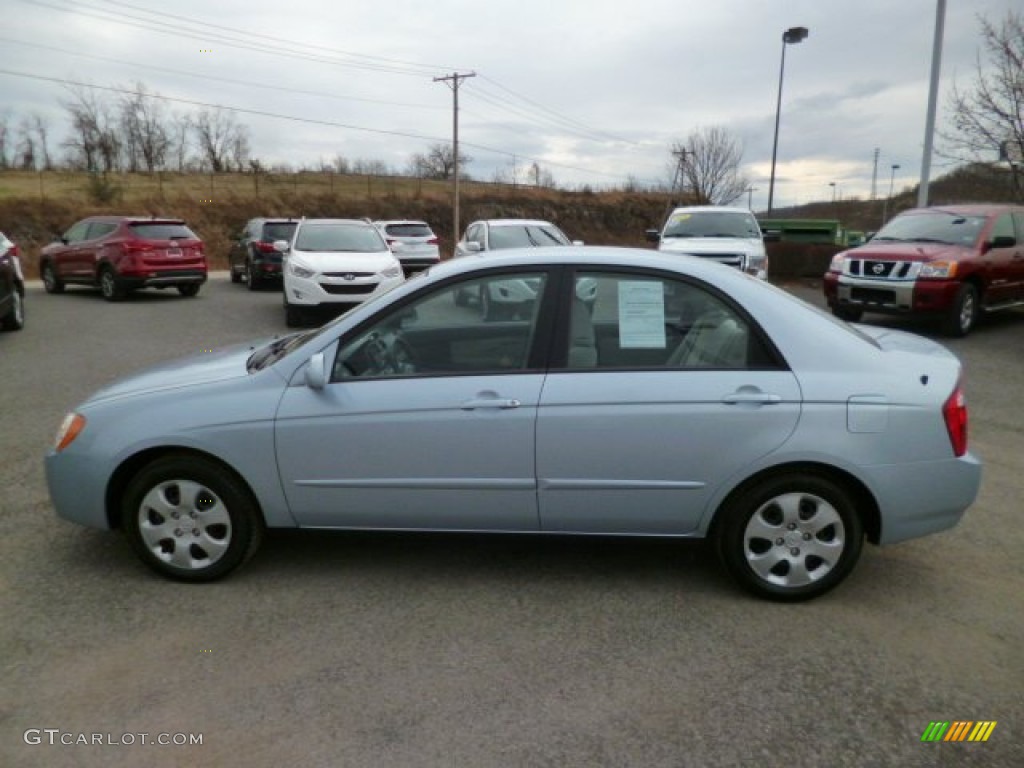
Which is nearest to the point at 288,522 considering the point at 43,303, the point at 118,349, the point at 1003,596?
the point at 1003,596

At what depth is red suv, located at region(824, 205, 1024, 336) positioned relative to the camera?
35.7ft

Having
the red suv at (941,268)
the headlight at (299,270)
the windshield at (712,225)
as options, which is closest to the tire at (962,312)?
the red suv at (941,268)

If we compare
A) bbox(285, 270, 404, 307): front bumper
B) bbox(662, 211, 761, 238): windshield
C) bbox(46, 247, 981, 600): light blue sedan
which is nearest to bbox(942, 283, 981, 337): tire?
bbox(662, 211, 761, 238): windshield

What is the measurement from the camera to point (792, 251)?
21312 mm

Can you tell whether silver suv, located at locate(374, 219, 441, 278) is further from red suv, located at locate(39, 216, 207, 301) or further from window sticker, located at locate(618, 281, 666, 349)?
window sticker, located at locate(618, 281, 666, 349)

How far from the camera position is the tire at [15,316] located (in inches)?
466

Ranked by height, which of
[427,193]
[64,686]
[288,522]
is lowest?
[64,686]

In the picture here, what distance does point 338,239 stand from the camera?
13383 mm

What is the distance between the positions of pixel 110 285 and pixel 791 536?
16.6m

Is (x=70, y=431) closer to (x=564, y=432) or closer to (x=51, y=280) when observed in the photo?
(x=564, y=432)

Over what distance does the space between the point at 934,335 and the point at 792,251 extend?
10.1 m

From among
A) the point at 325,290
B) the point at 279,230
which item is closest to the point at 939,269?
the point at 325,290

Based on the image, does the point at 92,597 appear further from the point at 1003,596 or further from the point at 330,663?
the point at 1003,596

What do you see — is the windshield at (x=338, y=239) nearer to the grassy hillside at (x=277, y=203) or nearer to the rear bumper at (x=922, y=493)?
the rear bumper at (x=922, y=493)
